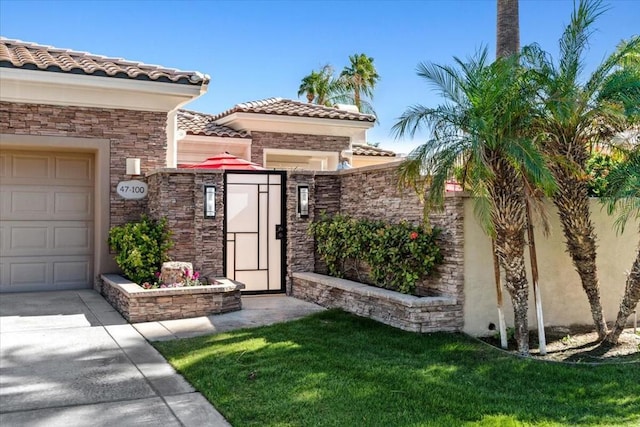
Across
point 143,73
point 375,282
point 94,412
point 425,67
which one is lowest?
point 94,412

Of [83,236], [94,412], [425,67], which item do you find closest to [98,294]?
[83,236]

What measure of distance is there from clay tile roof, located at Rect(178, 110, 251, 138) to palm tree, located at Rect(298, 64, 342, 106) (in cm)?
2088

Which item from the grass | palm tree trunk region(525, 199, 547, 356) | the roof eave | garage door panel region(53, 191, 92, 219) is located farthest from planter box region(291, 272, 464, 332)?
garage door panel region(53, 191, 92, 219)

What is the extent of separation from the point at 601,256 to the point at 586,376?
12.4 ft

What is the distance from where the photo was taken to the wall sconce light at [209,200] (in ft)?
38.5

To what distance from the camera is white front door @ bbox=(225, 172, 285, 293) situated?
12188mm

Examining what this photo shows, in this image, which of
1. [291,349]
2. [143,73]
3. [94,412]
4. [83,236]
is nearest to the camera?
[94,412]

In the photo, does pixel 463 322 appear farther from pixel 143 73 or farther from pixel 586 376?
pixel 143 73

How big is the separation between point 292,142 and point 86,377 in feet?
40.3

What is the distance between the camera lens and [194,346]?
26.5ft

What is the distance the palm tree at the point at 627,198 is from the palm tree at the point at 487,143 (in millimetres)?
1217

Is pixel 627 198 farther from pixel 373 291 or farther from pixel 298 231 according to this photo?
pixel 298 231

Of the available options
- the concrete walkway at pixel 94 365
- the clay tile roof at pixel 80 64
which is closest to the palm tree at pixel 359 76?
the clay tile roof at pixel 80 64

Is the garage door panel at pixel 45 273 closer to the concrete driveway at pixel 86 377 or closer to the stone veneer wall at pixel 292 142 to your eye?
the concrete driveway at pixel 86 377
